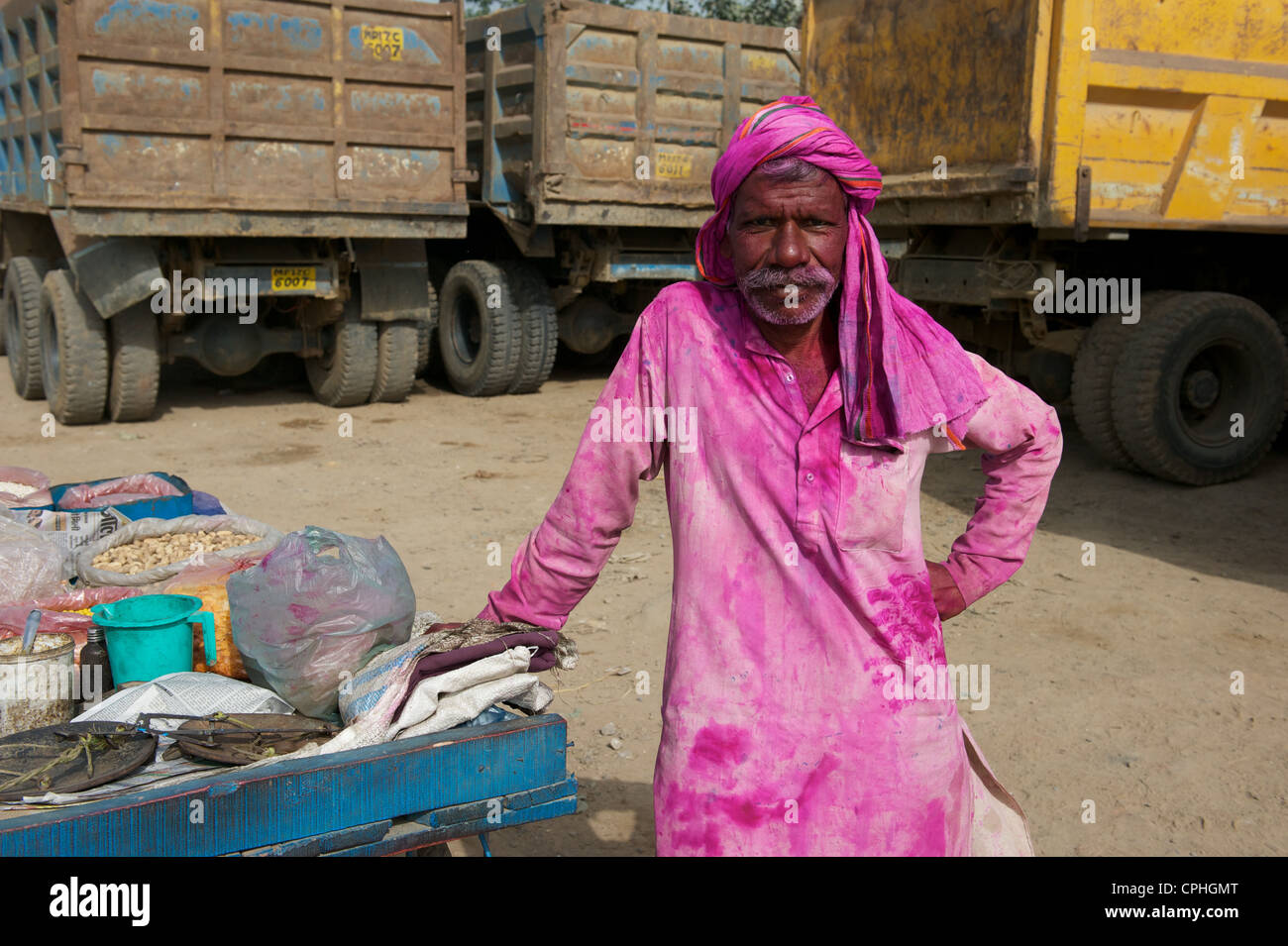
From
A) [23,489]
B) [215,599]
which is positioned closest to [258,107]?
[23,489]

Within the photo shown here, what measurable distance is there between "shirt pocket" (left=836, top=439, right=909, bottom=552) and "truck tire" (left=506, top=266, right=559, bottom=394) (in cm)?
804

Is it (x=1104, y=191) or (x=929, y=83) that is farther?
(x=929, y=83)

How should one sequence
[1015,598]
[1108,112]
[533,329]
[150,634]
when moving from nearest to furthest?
[150,634]
[1015,598]
[1108,112]
[533,329]

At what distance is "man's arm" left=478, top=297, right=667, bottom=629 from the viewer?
1857mm

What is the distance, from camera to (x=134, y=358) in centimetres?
804

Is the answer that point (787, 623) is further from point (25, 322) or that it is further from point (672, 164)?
point (25, 322)

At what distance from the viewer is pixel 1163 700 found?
13.0ft

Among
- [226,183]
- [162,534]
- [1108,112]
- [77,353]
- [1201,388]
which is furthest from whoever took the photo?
[77,353]

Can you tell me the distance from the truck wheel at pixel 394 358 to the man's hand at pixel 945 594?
751 centimetres

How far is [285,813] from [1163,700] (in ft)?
10.0

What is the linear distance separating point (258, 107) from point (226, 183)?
0.58 m

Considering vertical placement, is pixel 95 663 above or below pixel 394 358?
below

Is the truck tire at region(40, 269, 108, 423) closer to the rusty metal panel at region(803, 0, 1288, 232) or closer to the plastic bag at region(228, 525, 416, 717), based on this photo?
the rusty metal panel at region(803, 0, 1288, 232)

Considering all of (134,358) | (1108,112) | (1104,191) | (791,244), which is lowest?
(134,358)
